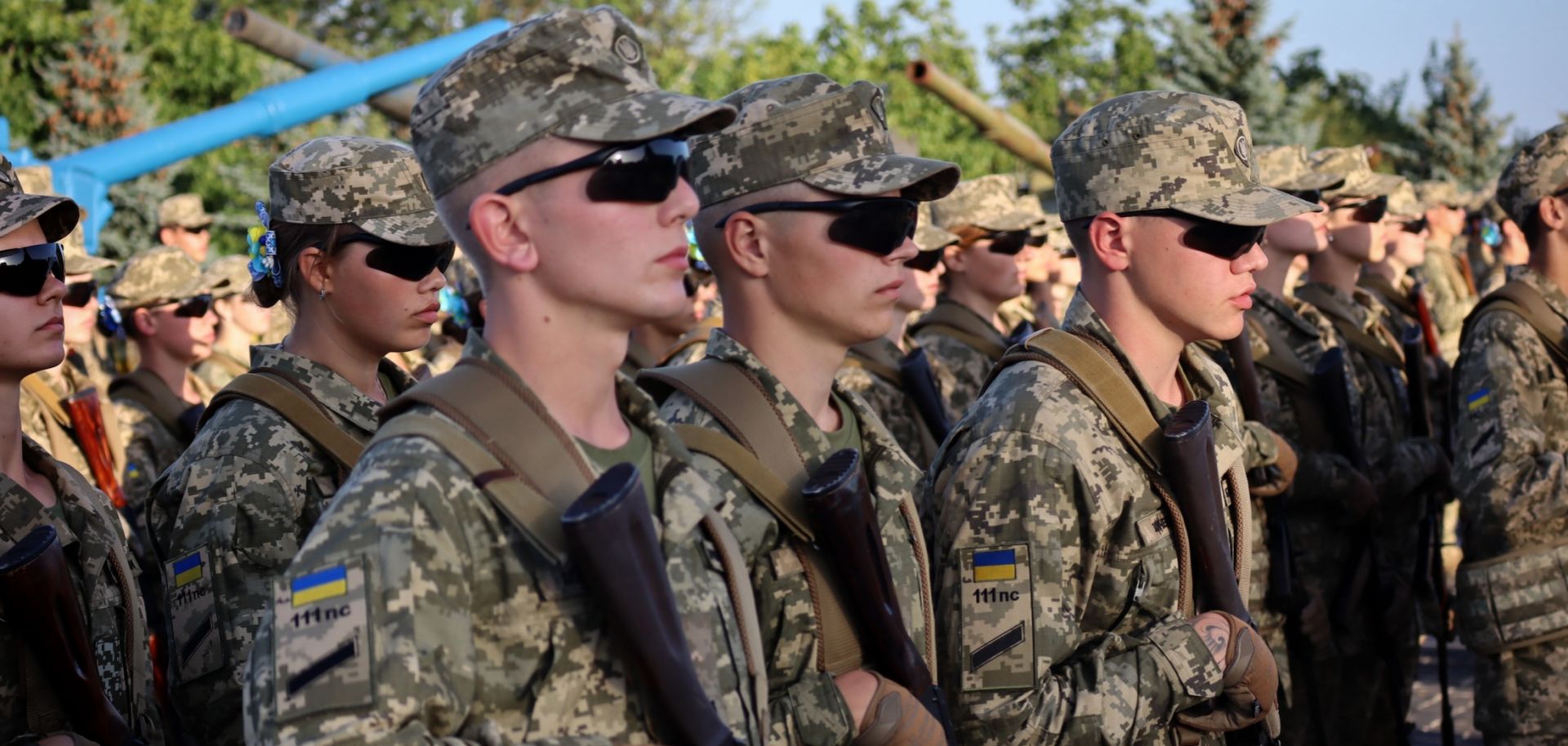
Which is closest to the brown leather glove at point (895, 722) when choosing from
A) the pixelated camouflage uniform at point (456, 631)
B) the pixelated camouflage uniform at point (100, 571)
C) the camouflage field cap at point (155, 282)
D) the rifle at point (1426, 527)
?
the pixelated camouflage uniform at point (456, 631)

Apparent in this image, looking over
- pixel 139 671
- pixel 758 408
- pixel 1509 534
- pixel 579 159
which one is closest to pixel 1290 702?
pixel 1509 534

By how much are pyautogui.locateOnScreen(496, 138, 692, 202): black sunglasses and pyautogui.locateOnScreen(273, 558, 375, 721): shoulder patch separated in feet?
2.32

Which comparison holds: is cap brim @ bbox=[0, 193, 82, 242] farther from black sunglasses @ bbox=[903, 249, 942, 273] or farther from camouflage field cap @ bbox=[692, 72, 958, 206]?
black sunglasses @ bbox=[903, 249, 942, 273]

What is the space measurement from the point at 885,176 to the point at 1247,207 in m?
1.10

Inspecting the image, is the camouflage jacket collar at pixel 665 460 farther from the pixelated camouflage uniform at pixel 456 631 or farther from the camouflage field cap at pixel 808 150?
the camouflage field cap at pixel 808 150

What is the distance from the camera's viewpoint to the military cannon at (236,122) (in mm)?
16703

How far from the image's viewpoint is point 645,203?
8.73ft

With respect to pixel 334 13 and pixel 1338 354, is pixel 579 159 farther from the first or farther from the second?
pixel 334 13

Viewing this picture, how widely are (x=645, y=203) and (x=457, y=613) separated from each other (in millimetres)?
745

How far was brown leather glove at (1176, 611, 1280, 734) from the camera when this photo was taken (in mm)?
3828

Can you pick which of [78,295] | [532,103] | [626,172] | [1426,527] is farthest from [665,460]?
[1426,527]

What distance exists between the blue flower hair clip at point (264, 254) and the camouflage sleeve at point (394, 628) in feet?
7.00

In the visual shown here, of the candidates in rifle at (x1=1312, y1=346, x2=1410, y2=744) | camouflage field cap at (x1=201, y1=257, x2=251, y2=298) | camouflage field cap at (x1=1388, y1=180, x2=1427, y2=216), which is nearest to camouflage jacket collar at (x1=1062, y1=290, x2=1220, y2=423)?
rifle at (x1=1312, y1=346, x2=1410, y2=744)

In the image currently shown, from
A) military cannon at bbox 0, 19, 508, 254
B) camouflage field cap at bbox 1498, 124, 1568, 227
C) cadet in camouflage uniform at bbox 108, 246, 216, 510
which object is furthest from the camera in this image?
military cannon at bbox 0, 19, 508, 254
